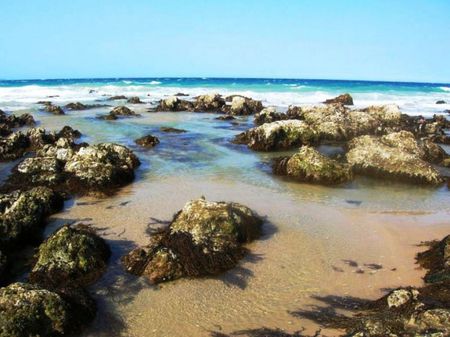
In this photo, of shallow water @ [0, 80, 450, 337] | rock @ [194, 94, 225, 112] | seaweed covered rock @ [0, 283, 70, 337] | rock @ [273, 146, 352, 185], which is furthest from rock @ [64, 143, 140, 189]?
rock @ [194, 94, 225, 112]

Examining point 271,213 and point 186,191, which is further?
point 186,191

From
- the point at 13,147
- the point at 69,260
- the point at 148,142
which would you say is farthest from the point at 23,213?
the point at 148,142

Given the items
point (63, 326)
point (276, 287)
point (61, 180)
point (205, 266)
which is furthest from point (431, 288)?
point (61, 180)

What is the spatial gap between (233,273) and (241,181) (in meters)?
5.63

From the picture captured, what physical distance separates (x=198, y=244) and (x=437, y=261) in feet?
12.6

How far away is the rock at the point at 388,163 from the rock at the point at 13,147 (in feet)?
37.8

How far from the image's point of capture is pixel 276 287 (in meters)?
6.52

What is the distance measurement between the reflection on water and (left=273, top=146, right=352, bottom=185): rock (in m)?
0.38

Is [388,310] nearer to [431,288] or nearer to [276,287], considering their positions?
[431,288]

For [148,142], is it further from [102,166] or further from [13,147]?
[102,166]

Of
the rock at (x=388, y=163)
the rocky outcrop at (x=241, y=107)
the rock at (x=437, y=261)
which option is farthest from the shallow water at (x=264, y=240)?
the rocky outcrop at (x=241, y=107)

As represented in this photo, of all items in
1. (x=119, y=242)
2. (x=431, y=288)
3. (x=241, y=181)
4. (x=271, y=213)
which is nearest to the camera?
(x=431, y=288)

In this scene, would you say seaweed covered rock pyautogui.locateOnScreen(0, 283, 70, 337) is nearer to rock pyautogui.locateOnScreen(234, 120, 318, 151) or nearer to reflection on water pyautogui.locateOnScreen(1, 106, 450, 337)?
reflection on water pyautogui.locateOnScreen(1, 106, 450, 337)

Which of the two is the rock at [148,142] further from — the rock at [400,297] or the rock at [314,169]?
the rock at [400,297]
